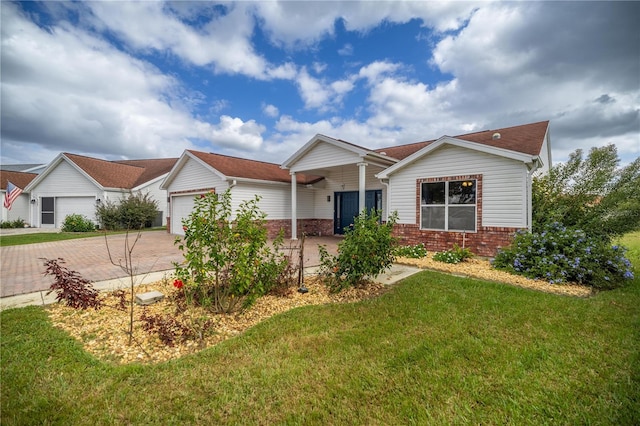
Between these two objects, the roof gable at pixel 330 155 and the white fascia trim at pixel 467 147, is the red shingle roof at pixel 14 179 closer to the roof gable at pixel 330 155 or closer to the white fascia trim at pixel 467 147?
the roof gable at pixel 330 155

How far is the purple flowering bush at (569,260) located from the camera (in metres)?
5.55

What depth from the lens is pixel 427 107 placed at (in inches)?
553

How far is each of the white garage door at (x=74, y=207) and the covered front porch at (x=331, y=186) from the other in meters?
14.9

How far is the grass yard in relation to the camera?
2.11 metres

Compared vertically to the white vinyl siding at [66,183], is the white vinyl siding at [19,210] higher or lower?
lower

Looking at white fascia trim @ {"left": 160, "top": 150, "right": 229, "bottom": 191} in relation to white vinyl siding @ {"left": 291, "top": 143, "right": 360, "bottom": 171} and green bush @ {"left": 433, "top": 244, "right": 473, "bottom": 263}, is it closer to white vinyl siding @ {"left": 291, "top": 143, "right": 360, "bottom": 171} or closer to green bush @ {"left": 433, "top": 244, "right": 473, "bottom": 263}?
white vinyl siding @ {"left": 291, "top": 143, "right": 360, "bottom": 171}

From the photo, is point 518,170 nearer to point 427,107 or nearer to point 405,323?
point 405,323

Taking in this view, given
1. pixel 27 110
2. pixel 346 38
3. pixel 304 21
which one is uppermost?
pixel 346 38

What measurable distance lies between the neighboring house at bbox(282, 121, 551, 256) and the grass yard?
427cm

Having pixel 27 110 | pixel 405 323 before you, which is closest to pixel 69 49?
pixel 27 110

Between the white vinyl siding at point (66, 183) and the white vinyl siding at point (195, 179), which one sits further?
the white vinyl siding at point (66, 183)

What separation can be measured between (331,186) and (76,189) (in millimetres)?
17906

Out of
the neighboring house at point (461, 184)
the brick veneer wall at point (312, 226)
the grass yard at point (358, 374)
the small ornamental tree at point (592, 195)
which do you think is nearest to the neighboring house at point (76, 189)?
the brick veneer wall at point (312, 226)

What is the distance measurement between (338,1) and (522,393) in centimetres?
983
